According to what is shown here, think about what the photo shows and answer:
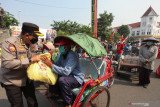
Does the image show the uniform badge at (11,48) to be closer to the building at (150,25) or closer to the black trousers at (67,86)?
the black trousers at (67,86)

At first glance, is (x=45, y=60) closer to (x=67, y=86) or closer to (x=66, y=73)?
(x=66, y=73)

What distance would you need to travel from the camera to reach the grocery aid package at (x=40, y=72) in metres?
1.52

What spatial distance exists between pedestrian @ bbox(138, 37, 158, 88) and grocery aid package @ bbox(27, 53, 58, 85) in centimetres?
346

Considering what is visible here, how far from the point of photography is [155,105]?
2818mm

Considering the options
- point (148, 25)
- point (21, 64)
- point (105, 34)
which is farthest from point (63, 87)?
point (148, 25)

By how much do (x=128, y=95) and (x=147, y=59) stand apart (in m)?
1.48

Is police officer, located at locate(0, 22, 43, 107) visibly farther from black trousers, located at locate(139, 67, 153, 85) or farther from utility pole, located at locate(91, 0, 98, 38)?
utility pole, located at locate(91, 0, 98, 38)

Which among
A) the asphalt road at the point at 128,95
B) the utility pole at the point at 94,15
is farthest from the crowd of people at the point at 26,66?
the utility pole at the point at 94,15

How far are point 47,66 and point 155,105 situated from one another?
9.86 feet

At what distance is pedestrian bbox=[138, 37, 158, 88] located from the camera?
3693 mm

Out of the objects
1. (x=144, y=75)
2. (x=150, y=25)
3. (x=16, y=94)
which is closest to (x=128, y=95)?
(x=144, y=75)

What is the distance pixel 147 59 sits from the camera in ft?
12.3

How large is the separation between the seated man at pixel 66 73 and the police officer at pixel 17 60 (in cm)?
30

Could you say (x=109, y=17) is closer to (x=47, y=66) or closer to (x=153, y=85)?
(x=153, y=85)
